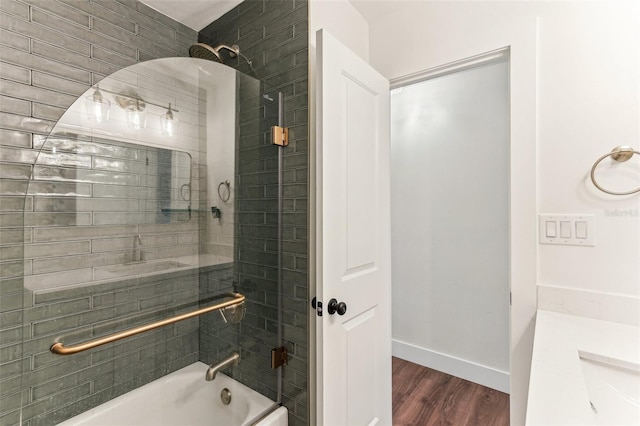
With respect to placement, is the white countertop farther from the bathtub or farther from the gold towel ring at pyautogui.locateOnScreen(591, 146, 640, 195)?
the bathtub

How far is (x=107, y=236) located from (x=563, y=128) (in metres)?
2.10

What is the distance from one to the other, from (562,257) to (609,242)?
0.16 m

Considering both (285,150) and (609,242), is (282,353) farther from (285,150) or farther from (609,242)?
(609,242)

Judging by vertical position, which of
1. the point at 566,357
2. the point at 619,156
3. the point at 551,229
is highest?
the point at 619,156

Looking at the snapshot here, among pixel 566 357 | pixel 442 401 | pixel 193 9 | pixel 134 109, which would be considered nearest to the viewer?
pixel 566 357

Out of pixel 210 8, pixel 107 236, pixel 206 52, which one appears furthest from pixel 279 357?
pixel 210 8

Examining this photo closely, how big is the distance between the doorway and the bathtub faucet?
171 cm

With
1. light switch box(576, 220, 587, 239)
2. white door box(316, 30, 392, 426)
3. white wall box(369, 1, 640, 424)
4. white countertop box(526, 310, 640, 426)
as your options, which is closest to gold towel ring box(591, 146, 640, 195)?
white wall box(369, 1, 640, 424)

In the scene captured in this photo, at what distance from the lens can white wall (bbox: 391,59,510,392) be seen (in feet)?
7.31

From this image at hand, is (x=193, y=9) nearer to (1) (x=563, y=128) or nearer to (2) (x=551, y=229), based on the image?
(1) (x=563, y=128)

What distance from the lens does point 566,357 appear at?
0.81 metres

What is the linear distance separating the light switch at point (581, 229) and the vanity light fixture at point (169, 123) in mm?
1879

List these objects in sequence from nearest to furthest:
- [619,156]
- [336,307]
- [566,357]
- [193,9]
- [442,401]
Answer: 1. [566,357]
2. [619,156]
3. [336,307]
4. [193,9]
5. [442,401]

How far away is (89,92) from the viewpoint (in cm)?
125
